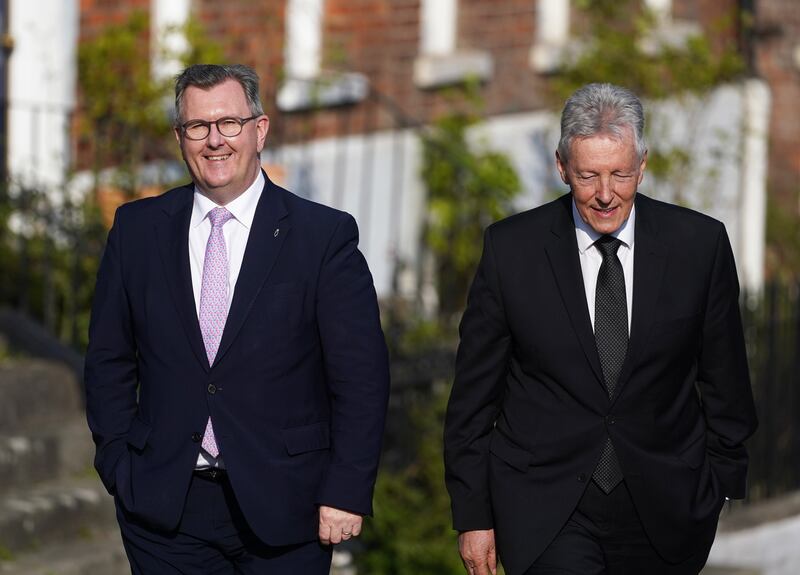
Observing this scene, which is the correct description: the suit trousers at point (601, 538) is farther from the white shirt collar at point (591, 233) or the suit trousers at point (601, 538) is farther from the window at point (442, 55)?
the window at point (442, 55)

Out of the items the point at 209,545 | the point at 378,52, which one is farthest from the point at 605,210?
the point at 378,52

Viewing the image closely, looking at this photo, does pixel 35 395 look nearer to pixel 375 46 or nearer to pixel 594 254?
pixel 594 254

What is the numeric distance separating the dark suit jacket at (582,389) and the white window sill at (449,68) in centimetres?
743

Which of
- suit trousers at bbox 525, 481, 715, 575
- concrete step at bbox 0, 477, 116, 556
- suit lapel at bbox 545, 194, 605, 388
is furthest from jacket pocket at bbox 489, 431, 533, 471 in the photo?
concrete step at bbox 0, 477, 116, 556

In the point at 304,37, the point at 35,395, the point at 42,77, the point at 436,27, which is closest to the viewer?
the point at 35,395

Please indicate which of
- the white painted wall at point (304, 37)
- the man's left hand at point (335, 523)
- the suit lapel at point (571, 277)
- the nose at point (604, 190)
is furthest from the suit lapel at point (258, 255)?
the white painted wall at point (304, 37)

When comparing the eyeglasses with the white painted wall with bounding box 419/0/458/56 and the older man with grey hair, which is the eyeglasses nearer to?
the older man with grey hair

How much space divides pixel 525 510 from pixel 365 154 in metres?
7.03

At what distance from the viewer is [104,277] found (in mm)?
4844

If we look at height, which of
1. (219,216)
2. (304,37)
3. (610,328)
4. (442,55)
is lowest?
(610,328)

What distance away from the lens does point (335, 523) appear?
15.4ft

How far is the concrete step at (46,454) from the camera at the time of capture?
743 centimetres

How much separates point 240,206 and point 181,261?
0.71ft

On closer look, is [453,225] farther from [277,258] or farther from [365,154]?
[277,258]
